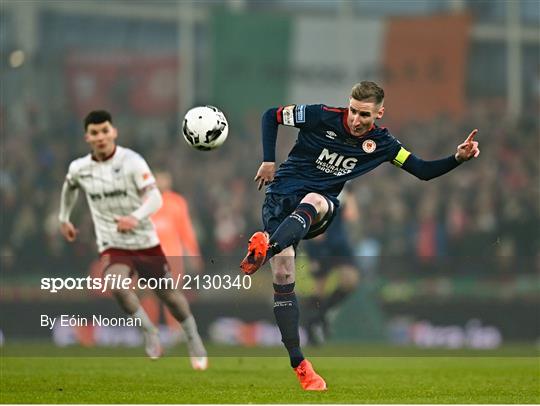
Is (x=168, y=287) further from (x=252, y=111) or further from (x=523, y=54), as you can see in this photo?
(x=523, y=54)

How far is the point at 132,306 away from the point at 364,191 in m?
11.2

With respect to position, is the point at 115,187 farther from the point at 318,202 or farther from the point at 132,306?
the point at 318,202

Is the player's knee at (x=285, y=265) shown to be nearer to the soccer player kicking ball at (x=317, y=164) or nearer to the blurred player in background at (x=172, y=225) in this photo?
the soccer player kicking ball at (x=317, y=164)

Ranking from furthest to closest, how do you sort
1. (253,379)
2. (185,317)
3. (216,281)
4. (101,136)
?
(216,281)
(185,317)
(101,136)
(253,379)

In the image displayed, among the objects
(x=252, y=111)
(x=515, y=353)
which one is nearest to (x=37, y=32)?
(x=252, y=111)

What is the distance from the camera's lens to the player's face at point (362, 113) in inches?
412

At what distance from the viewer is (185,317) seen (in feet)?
41.7

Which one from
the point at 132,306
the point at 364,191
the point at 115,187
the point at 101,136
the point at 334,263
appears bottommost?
the point at 334,263

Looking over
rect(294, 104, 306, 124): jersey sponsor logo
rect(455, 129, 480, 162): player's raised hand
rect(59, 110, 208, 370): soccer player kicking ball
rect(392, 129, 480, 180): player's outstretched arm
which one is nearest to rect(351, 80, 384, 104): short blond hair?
rect(294, 104, 306, 124): jersey sponsor logo

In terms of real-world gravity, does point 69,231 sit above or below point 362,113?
below

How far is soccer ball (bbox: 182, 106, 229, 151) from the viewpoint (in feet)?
36.3

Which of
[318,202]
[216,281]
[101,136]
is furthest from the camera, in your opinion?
[216,281]

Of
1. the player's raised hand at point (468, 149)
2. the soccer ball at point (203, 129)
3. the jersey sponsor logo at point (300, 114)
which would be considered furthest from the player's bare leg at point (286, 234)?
the player's raised hand at point (468, 149)

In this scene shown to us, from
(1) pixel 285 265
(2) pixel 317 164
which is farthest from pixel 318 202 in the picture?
(1) pixel 285 265
